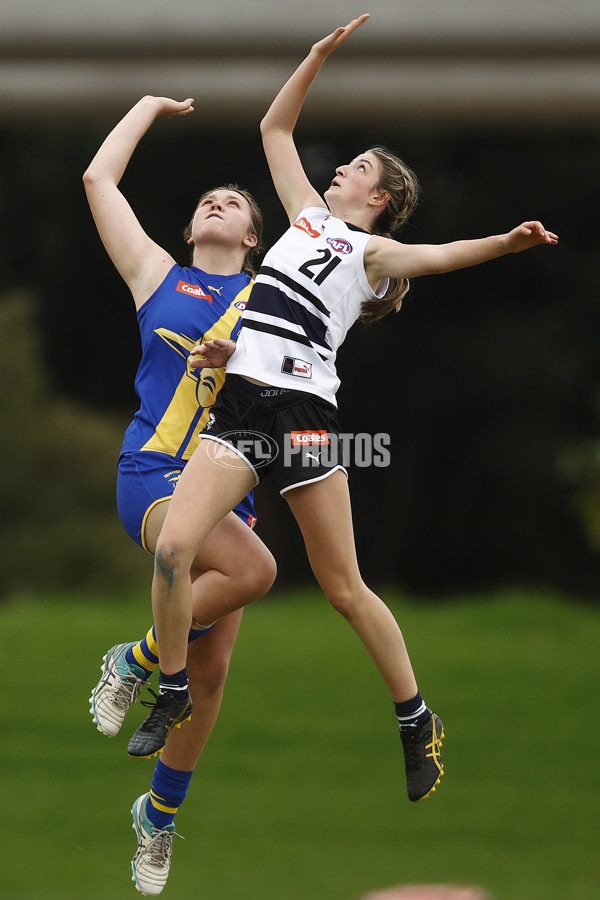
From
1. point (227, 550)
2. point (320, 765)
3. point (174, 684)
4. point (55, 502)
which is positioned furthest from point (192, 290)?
point (55, 502)

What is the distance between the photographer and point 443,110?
5.41m

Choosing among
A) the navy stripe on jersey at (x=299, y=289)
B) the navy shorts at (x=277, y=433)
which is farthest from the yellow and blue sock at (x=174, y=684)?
the navy stripe on jersey at (x=299, y=289)

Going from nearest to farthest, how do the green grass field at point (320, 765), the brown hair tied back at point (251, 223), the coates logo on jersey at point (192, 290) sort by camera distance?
the coates logo on jersey at point (192, 290) → the brown hair tied back at point (251, 223) → the green grass field at point (320, 765)

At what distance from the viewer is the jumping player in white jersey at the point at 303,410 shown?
12.7 ft

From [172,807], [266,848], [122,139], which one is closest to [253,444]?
[122,139]

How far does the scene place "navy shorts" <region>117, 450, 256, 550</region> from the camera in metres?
4.23

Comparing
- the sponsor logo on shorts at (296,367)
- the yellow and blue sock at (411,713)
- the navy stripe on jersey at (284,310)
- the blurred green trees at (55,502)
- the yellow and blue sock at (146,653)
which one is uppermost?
the navy stripe on jersey at (284,310)

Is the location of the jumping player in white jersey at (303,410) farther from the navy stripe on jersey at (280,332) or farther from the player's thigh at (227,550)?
the player's thigh at (227,550)

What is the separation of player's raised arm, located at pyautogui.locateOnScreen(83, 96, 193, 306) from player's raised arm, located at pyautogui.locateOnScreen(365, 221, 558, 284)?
2.63ft

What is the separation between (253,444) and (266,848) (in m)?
8.73

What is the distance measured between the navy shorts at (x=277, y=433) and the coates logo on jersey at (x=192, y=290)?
48 centimetres

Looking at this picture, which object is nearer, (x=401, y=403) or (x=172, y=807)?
(x=172, y=807)

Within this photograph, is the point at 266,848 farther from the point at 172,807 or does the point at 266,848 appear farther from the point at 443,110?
the point at 443,110

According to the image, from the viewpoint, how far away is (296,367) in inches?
157
